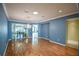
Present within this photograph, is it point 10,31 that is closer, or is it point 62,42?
point 62,42

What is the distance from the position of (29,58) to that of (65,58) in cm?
39

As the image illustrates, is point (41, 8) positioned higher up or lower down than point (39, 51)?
higher up

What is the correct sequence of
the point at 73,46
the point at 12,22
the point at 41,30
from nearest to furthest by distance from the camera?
the point at 73,46
the point at 12,22
the point at 41,30

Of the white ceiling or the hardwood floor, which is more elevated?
the white ceiling

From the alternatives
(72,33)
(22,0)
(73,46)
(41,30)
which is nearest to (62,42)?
(73,46)

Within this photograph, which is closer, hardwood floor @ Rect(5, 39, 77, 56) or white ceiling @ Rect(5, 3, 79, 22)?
white ceiling @ Rect(5, 3, 79, 22)

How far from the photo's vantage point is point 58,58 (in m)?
0.96

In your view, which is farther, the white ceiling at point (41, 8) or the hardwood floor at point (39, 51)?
the hardwood floor at point (39, 51)

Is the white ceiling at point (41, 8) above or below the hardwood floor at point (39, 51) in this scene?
above

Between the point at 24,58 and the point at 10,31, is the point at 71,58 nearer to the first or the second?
the point at 24,58

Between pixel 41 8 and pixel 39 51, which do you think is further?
pixel 39 51

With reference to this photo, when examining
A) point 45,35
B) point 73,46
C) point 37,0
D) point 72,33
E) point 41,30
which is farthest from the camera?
point 41,30

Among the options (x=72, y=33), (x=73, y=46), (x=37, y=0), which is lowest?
(x=73, y=46)

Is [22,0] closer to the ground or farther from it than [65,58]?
farther from it
